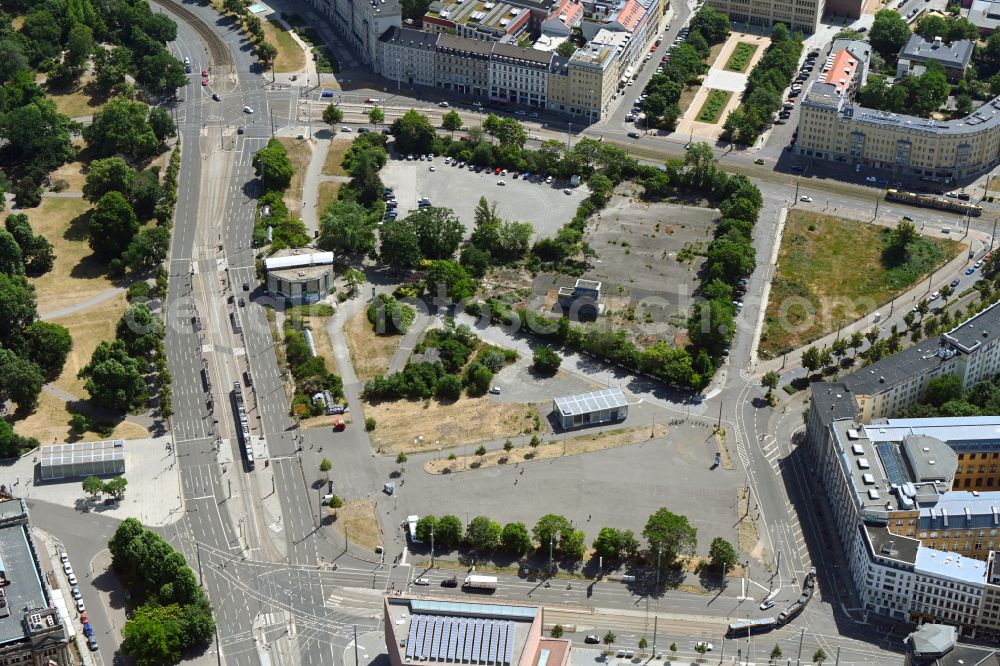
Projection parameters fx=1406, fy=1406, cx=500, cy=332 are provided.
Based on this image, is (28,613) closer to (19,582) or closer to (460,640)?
(19,582)

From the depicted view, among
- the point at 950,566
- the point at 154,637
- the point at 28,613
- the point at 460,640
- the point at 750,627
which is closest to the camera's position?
the point at 460,640

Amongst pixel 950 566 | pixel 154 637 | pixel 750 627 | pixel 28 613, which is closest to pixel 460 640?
pixel 154 637

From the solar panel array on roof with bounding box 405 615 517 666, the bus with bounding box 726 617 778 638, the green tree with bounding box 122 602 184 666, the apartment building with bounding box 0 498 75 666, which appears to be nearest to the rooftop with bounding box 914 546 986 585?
the bus with bounding box 726 617 778 638

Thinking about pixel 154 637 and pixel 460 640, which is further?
pixel 154 637

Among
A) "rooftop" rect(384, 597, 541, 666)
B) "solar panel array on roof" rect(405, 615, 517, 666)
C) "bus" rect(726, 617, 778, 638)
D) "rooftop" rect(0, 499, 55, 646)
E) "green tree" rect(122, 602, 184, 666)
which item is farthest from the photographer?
"bus" rect(726, 617, 778, 638)

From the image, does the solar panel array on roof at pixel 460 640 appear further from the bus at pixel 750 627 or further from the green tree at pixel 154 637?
the green tree at pixel 154 637

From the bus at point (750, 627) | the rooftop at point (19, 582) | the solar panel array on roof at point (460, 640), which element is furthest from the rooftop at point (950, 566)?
the rooftop at point (19, 582)

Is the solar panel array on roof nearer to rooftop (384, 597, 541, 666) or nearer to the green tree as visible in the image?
rooftop (384, 597, 541, 666)
